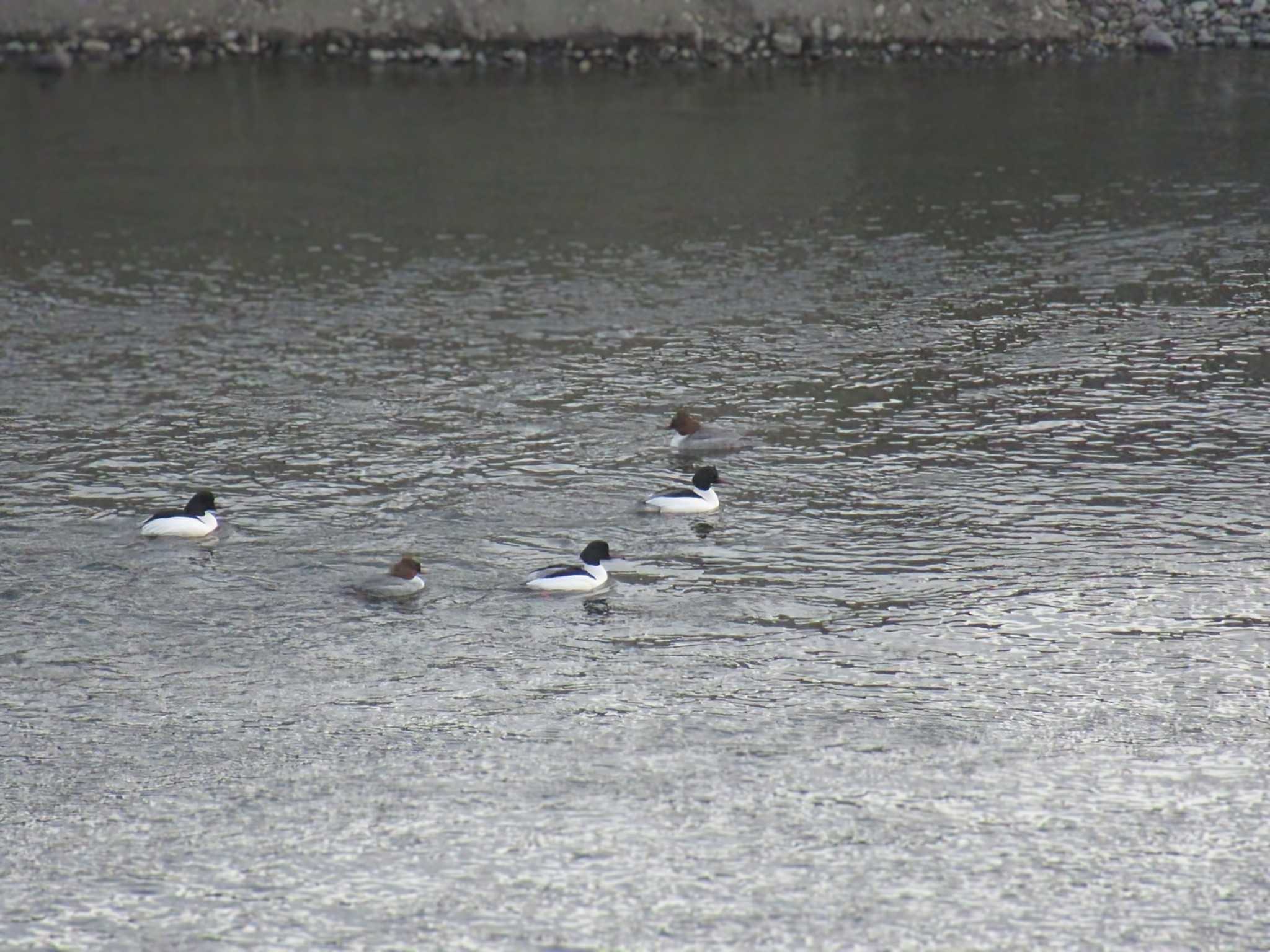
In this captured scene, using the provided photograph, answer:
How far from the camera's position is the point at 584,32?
191 ft

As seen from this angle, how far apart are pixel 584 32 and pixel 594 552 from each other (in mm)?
41254

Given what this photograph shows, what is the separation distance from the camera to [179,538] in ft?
70.2

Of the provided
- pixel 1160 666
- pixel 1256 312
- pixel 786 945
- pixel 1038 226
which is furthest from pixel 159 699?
pixel 1038 226

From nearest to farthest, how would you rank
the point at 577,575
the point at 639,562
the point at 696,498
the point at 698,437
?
the point at 577,575, the point at 639,562, the point at 696,498, the point at 698,437

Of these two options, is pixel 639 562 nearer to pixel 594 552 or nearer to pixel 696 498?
pixel 594 552

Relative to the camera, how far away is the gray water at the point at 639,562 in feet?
48.6

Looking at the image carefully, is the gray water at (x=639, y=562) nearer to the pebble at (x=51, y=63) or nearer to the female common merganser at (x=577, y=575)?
the female common merganser at (x=577, y=575)

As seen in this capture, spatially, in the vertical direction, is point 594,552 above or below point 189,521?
below

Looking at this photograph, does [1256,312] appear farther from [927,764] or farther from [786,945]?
[786,945]

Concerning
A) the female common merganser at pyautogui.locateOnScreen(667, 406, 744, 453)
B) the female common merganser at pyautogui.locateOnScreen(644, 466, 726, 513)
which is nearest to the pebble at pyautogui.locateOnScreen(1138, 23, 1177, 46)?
the female common merganser at pyautogui.locateOnScreen(667, 406, 744, 453)

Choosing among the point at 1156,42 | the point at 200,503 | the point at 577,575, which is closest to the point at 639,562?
the point at 577,575

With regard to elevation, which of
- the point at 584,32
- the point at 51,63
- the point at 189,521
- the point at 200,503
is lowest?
the point at 189,521

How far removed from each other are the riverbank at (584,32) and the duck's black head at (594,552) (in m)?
40.4

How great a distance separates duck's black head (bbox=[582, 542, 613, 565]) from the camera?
65.9 ft
